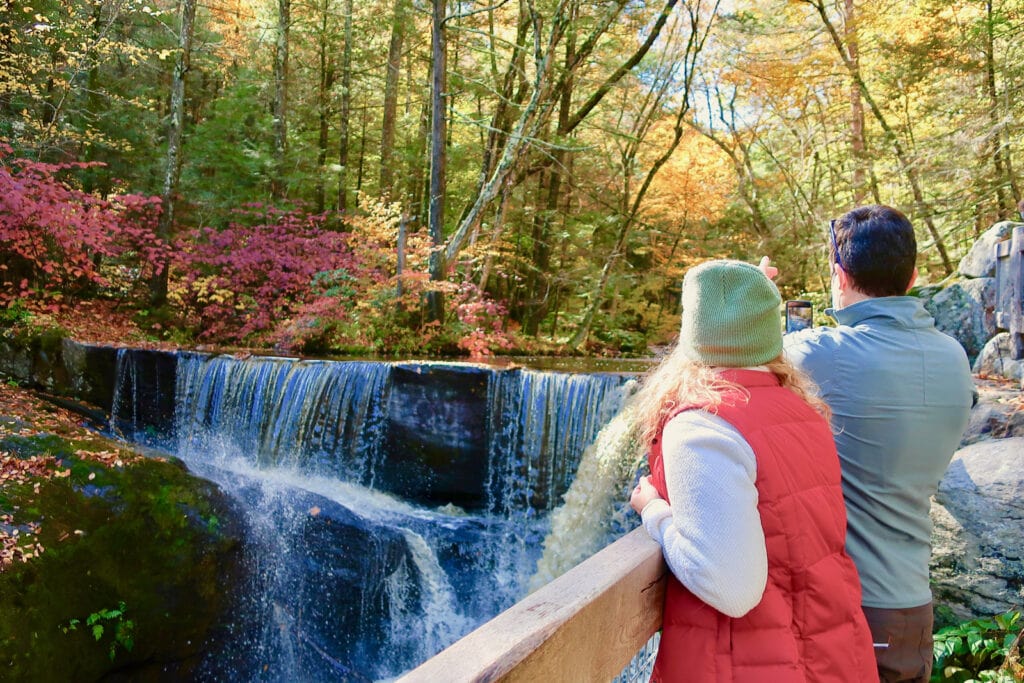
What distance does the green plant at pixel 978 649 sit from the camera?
Result: 2.95 meters

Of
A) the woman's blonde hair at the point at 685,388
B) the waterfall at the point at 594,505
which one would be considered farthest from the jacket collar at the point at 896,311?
the waterfall at the point at 594,505

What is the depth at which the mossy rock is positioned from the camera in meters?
4.69

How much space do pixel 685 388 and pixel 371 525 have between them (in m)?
5.77

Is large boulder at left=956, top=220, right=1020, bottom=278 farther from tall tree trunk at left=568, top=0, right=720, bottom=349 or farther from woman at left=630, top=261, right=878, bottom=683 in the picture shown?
woman at left=630, top=261, right=878, bottom=683

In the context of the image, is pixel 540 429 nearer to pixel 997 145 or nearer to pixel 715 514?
pixel 715 514

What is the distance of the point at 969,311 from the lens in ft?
23.5

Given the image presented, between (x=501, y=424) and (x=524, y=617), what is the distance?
5841 mm

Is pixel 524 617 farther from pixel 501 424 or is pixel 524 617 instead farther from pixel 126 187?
pixel 126 187

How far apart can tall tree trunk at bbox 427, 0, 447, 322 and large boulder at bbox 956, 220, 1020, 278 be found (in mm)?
7051

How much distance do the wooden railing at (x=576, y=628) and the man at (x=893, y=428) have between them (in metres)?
0.59

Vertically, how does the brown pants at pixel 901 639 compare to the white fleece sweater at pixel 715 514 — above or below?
below

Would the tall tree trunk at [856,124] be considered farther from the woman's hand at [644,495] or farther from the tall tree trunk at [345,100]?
the woman's hand at [644,495]

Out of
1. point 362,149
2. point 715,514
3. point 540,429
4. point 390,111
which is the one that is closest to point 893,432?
point 715,514

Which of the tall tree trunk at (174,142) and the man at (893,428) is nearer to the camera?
the man at (893,428)
